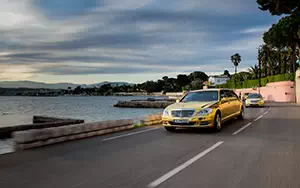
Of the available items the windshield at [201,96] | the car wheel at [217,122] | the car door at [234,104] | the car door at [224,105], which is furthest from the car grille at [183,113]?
the car door at [234,104]

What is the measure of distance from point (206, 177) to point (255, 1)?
120ft

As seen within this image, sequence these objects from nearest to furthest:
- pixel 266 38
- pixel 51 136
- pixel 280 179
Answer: pixel 280 179 → pixel 51 136 → pixel 266 38

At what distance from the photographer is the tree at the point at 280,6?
115 ft

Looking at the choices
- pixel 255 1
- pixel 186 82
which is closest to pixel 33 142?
pixel 255 1

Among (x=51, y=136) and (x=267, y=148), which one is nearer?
(x=267, y=148)

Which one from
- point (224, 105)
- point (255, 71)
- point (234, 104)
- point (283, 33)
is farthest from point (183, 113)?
point (255, 71)

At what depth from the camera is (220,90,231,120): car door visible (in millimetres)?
12281

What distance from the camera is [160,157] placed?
6.96 metres

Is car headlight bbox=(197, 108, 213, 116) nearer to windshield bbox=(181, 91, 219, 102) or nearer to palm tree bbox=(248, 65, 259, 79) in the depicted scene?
windshield bbox=(181, 91, 219, 102)

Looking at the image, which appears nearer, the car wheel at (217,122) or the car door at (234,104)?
the car wheel at (217,122)

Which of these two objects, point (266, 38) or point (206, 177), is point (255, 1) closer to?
point (266, 38)

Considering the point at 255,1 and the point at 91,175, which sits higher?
the point at 255,1

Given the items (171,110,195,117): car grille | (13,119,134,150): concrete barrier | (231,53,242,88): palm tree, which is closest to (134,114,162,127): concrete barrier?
(13,119,134,150): concrete barrier

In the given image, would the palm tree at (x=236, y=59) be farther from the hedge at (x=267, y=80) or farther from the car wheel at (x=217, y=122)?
the car wheel at (x=217, y=122)
